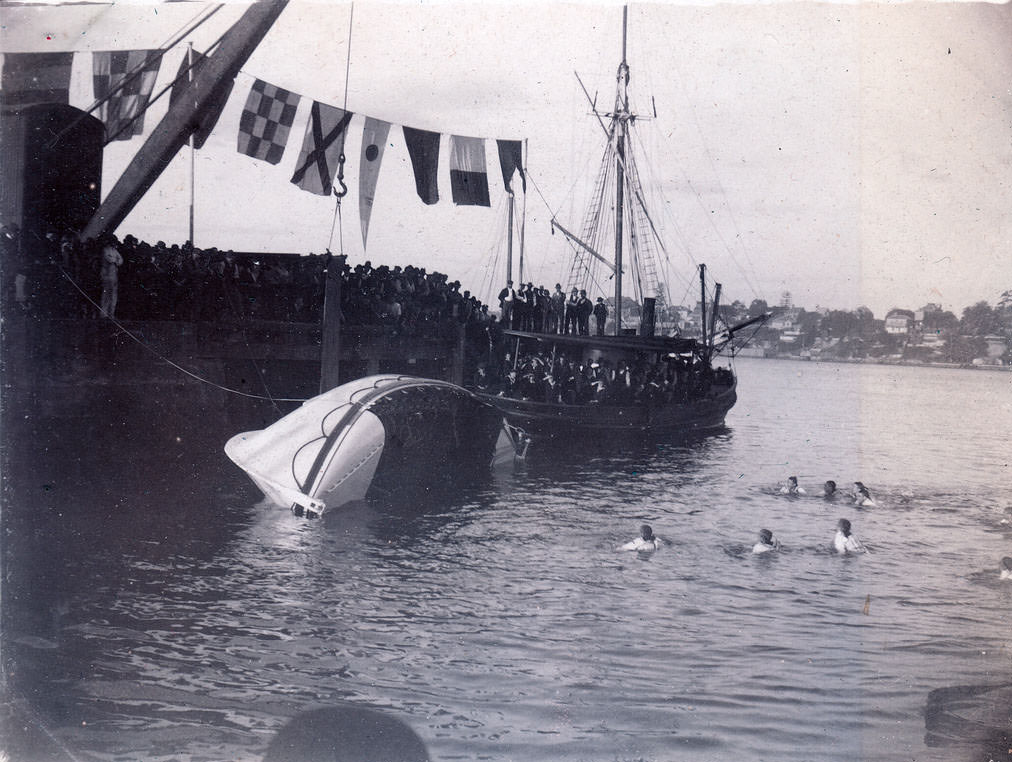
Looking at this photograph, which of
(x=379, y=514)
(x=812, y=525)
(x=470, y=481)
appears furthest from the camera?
(x=470, y=481)

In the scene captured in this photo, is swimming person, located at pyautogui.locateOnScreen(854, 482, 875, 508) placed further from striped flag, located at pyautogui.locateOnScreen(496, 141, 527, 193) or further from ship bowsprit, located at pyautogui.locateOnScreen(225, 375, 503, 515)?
striped flag, located at pyautogui.locateOnScreen(496, 141, 527, 193)

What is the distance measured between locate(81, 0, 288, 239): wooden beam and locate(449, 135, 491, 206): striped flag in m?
5.40

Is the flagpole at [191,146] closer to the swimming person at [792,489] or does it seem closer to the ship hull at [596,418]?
the ship hull at [596,418]

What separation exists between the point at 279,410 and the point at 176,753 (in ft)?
39.5

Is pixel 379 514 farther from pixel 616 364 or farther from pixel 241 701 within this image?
pixel 616 364

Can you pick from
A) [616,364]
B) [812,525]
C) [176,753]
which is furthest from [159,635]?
[616,364]

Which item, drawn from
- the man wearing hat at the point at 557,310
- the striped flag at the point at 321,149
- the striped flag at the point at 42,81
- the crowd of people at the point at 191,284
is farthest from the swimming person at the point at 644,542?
the man wearing hat at the point at 557,310

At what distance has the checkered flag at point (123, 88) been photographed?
1462 centimetres

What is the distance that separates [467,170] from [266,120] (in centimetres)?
520

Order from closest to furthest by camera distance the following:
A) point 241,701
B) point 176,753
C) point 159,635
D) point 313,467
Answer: point 176,753 < point 241,701 < point 159,635 < point 313,467

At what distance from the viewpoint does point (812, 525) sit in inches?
639

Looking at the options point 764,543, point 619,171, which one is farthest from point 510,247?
point 764,543

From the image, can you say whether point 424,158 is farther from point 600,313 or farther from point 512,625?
point 512,625

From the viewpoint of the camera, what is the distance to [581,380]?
1053 inches
